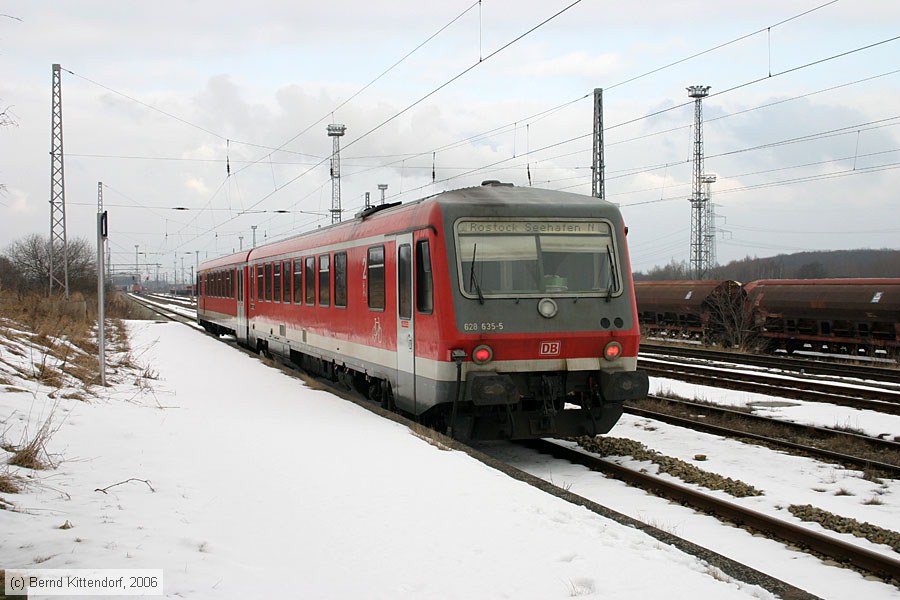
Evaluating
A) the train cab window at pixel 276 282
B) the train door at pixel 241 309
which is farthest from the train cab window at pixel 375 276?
the train door at pixel 241 309

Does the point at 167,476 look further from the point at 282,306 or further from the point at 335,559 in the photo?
the point at 282,306

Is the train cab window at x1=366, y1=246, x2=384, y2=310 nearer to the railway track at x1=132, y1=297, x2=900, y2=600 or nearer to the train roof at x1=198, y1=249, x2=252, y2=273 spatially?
the railway track at x1=132, y1=297, x2=900, y2=600

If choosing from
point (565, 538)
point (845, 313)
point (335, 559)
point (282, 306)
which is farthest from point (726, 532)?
point (845, 313)

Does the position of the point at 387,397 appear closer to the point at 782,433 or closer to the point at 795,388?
the point at 782,433

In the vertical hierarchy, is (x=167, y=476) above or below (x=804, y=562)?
above

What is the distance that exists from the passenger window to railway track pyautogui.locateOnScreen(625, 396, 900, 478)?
20.1 ft

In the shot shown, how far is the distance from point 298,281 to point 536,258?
331 inches

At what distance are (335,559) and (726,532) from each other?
11.1ft

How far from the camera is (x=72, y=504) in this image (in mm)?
5398

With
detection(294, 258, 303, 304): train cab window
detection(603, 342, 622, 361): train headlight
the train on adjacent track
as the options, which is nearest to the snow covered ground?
detection(603, 342, 622, 361): train headlight

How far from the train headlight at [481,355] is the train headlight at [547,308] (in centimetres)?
78

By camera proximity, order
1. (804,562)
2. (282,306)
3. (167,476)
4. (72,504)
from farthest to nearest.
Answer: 1. (282,306)
2. (167,476)
3. (804,562)
4. (72,504)

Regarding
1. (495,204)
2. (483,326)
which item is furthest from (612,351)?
(495,204)

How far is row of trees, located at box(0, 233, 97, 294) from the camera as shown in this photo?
40.2 meters
